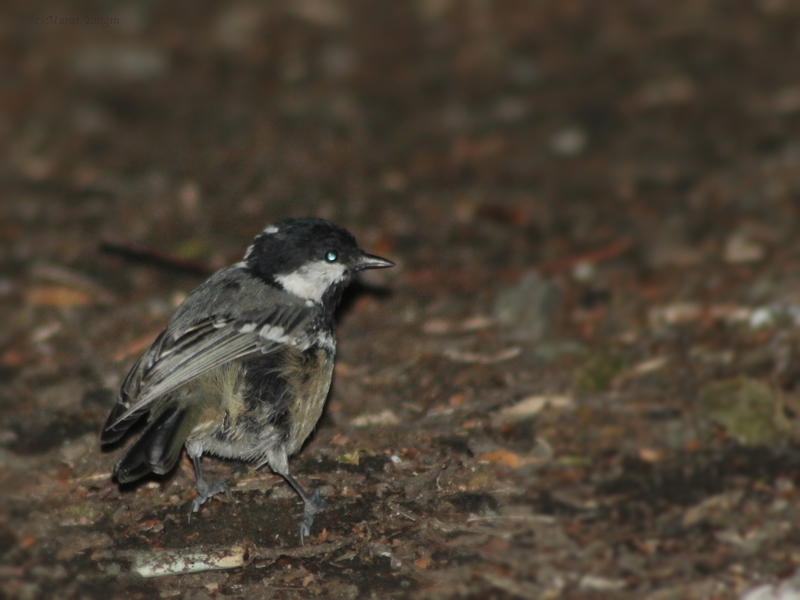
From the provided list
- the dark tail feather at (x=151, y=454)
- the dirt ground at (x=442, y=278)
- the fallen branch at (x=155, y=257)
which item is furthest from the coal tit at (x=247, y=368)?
the fallen branch at (x=155, y=257)

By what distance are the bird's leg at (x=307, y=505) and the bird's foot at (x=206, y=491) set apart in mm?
273

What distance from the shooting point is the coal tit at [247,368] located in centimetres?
385

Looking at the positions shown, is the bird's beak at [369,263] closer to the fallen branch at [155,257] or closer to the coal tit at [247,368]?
the coal tit at [247,368]

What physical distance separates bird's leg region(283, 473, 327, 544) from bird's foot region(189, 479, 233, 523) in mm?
273

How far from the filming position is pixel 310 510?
12.8 ft

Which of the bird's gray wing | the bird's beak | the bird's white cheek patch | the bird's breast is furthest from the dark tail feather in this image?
the bird's beak

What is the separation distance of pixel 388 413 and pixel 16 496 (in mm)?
1763

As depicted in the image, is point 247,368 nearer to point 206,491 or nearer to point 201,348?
point 201,348

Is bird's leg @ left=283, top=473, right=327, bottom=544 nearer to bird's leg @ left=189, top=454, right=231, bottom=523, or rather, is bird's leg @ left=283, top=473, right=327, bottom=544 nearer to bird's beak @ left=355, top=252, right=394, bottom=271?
bird's leg @ left=189, top=454, right=231, bottom=523

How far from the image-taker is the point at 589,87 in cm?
721

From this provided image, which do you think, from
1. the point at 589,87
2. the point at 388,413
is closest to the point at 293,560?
the point at 388,413

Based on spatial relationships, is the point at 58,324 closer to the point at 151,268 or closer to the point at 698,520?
the point at 151,268

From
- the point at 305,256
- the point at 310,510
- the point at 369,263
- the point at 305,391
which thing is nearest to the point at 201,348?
the point at 305,391

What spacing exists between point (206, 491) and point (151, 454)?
0.47 m
